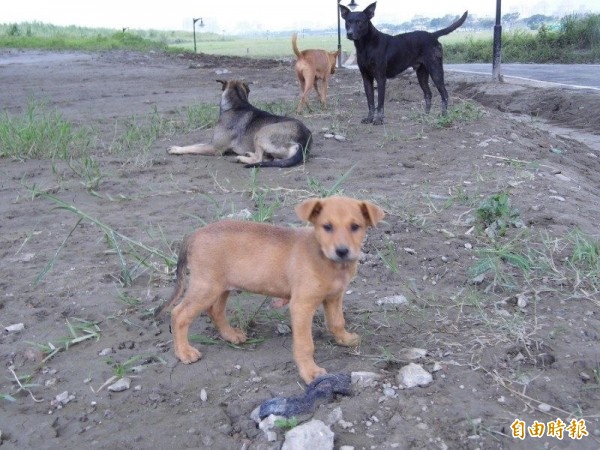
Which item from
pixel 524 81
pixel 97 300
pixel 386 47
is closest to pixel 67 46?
pixel 524 81

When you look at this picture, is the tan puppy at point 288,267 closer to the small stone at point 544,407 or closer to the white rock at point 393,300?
the white rock at point 393,300

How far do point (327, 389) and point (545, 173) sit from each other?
15.1ft

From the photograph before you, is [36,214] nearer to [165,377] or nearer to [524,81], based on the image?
[165,377]

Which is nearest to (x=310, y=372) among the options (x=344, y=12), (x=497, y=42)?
(x=344, y=12)

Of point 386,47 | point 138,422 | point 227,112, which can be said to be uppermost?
point 386,47

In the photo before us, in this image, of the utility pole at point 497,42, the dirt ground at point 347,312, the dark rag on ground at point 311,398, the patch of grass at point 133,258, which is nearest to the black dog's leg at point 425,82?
the dirt ground at point 347,312

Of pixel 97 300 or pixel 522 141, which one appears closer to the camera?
pixel 97 300

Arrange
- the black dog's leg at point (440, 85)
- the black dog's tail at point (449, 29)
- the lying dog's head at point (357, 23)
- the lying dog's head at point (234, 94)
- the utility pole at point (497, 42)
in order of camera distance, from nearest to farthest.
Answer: the lying dog's head at point (234, 94) < the lying dog's head at point (357, 23) < the black dog's leg at point (440, 85) < the black dog's tail at point (449, 29) < the utility pole at point (497, 42)

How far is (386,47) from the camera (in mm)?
10812

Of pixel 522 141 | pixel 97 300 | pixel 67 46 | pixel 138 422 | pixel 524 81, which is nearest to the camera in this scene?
pixel 138 422

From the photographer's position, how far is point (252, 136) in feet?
28.2

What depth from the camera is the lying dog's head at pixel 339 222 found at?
124 inches

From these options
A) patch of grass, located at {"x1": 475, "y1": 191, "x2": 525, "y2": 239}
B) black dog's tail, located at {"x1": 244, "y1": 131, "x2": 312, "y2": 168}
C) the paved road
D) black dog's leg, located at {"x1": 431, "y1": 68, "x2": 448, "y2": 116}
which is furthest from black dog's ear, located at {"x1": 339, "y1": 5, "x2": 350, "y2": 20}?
patch of grass, located at {"x1": 475, "y1": 191, "x2": 525, "y2": 239}

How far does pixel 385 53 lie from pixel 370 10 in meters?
0.70
